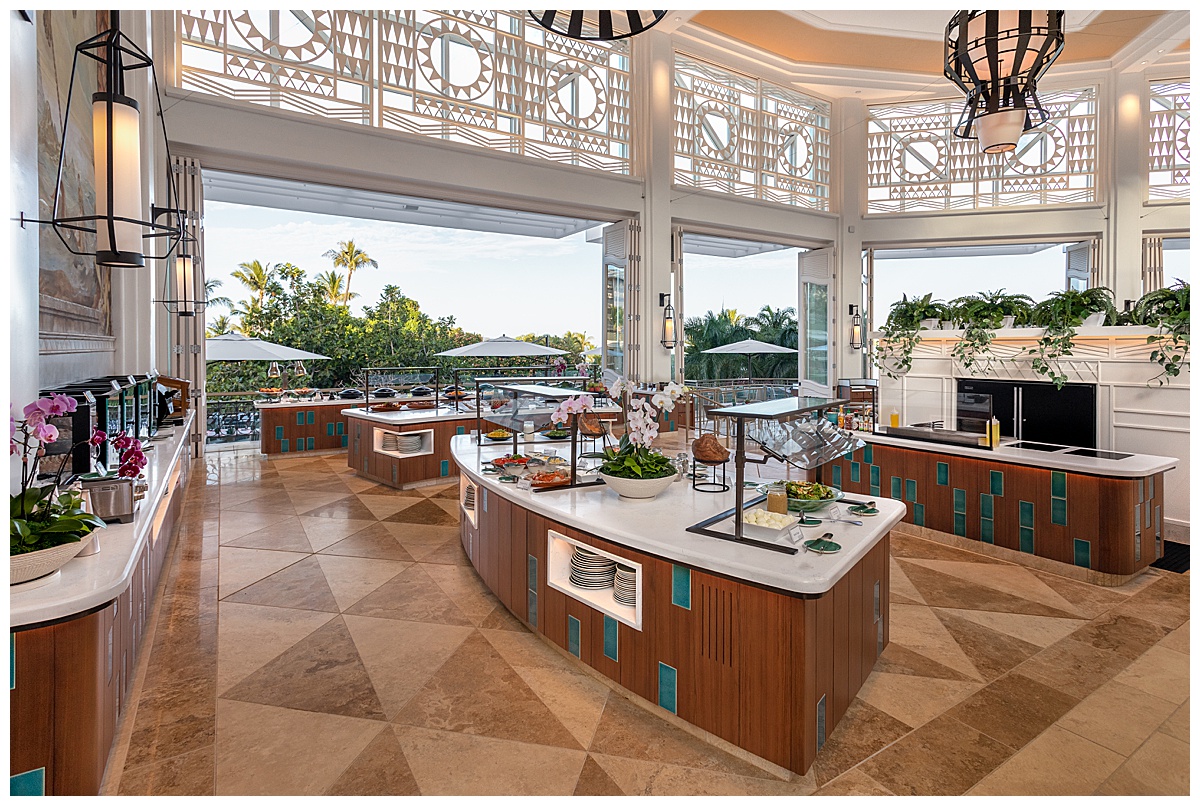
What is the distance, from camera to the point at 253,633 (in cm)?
353

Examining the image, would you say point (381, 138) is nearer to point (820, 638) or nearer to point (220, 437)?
point (220, 437)

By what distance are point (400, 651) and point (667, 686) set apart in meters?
1.49

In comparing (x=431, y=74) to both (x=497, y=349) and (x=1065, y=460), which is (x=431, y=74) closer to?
(x=497, y=349)

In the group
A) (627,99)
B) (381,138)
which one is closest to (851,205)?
(627,99)

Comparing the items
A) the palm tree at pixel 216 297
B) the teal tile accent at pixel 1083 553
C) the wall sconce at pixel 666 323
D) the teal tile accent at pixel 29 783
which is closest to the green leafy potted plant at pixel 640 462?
the teal tile accent at pixel 29 783

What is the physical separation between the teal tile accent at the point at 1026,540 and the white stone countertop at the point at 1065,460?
0.49 meters

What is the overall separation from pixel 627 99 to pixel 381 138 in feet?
14.7

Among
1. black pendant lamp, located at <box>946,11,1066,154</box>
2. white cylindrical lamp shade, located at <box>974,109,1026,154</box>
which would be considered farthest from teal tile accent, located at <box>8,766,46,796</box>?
white cylindrical lamp shade, located at <box>974,109,1026,154</box>

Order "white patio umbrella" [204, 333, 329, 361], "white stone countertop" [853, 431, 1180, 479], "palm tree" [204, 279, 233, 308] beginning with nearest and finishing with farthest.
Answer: "white stone countertop" [853, 431, 1180, 479] < "white patio umbrella" [204, 333, 329, 361] < "palm tree" [204, 279, 233, 308]

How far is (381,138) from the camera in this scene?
8812 millimetres

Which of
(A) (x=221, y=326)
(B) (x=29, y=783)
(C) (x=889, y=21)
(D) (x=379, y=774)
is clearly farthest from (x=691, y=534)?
(A) (x=221, y=326)

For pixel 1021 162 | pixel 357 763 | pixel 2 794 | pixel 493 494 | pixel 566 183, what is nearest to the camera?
pixel 2 794

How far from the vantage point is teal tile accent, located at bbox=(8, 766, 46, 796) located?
1744mm

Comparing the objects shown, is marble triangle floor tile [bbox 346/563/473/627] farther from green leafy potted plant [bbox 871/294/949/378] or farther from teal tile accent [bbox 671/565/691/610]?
green leafy potted plant [bbox 871/294/949/378]
